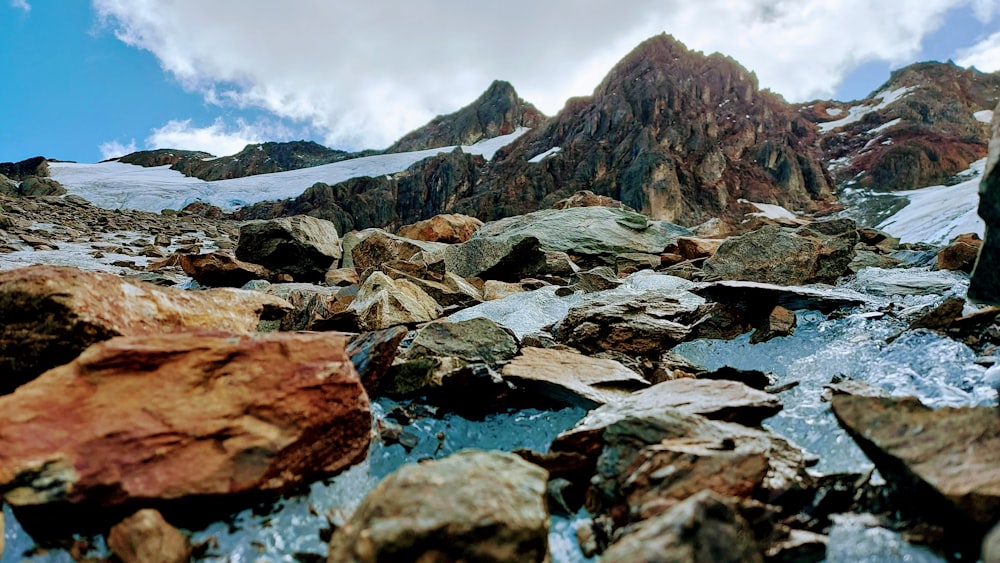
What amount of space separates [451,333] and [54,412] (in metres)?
2.79

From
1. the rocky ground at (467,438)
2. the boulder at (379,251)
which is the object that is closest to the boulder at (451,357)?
the rocky ground at (467,438)

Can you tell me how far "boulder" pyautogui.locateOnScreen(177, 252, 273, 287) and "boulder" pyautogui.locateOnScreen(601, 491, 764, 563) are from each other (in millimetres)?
9619

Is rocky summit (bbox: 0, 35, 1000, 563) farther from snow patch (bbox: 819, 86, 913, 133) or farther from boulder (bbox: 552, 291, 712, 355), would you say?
snow patch (bbox: 819, 86, 913, 133)

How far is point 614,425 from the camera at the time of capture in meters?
2.35

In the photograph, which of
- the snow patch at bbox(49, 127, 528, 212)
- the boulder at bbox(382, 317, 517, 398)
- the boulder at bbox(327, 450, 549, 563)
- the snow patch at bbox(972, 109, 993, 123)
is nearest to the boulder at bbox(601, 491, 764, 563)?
the boulder at bbox(327, 450, 549, 563)

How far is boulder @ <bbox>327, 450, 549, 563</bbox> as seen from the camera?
1.47m

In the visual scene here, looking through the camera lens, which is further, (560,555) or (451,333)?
(451,333)

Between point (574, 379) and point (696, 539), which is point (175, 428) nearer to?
point (696, 539)

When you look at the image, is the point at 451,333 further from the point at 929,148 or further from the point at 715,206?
the point at 929,148

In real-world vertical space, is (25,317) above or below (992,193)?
below

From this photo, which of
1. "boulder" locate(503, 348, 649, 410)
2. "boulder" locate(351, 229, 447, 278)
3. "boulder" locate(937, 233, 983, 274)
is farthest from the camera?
"boulder" locate(351, 229, 447, 278)

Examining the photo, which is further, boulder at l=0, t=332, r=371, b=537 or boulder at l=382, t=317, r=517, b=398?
boulder at l=382, t=317, r=517, b=398

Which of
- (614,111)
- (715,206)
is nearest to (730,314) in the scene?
(715,206)

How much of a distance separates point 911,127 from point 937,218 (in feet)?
171
